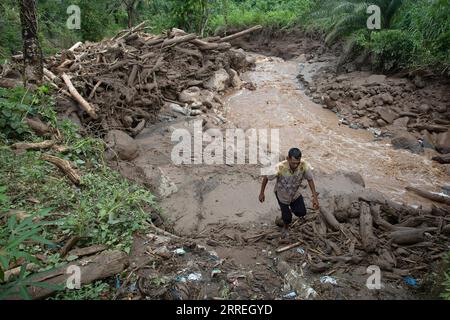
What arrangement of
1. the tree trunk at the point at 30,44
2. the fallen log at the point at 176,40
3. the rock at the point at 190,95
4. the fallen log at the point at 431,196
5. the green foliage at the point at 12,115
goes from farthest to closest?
the fallen log at the point at 176,40, the rock at the point at 190,95, the fallen log at the point at 431,196, the tree trunk at the point at 30,44, the green foliage at the point at 12,115

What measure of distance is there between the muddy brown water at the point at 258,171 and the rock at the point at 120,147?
9.0 inches

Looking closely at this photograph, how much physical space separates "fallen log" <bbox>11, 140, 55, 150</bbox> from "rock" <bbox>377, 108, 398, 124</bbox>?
8165 mm

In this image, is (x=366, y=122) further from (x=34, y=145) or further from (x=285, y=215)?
(x=34, y=145)

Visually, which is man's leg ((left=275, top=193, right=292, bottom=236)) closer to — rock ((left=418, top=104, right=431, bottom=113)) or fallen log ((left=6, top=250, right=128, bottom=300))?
fallen log ((left=6, top=250, right=128, bottom=300))

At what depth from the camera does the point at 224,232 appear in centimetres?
474

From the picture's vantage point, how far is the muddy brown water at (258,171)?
214 inches

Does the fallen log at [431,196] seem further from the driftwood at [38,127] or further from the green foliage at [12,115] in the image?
the green foliage at [12,115]

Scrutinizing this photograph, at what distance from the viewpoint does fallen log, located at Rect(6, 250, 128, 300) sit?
286 centimetres

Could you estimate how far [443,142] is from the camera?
822 centimetres

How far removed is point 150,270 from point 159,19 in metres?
14.2

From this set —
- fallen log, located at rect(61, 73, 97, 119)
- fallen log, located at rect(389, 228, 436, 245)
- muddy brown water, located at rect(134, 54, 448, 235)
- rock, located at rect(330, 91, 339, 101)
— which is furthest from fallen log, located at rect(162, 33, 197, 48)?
fallen log, located at rect(389, 228, 436, 245)

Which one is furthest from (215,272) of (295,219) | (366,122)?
(366,122)

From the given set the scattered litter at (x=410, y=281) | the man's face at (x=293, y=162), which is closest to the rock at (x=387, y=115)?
the man's face at (x=293, y=162)
